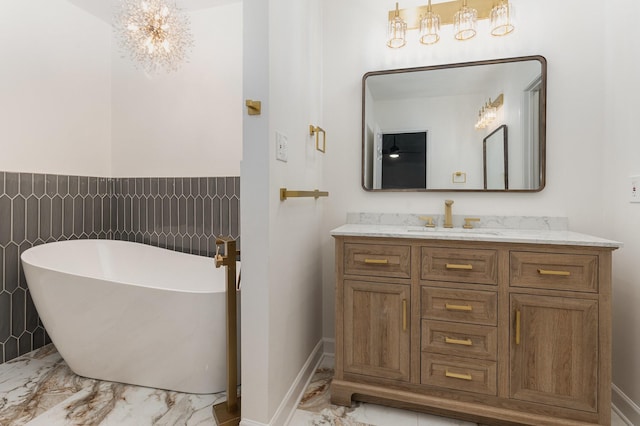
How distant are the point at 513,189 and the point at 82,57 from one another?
3.38 metres

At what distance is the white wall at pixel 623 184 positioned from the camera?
1.54m

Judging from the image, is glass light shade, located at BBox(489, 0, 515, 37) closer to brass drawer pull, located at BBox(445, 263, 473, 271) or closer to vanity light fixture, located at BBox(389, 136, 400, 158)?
vanity light fixture, located at BBox(389, 136, 400, 158)

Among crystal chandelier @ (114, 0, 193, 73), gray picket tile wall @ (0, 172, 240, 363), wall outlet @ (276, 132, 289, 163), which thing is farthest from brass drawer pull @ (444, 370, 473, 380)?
crystal chandelier @ (114, 0, 193, 73)

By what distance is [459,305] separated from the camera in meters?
1.52

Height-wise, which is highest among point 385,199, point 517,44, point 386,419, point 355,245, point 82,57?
point 82,57

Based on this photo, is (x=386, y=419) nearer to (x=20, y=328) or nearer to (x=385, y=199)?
(x=385, y=199)

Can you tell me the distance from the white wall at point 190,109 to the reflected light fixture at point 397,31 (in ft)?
3.93

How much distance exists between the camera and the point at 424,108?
2043mm

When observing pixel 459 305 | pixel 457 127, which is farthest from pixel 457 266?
pixel 457 127

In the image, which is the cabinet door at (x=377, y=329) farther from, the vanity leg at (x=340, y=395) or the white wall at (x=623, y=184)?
the white wall at (x=623, y=184)

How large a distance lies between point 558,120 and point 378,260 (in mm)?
1348

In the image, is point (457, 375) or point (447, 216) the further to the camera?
point (447, 216)

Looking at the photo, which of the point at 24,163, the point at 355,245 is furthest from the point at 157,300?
the point at 24,163

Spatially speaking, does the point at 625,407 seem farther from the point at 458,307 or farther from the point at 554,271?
the point at 458,307
